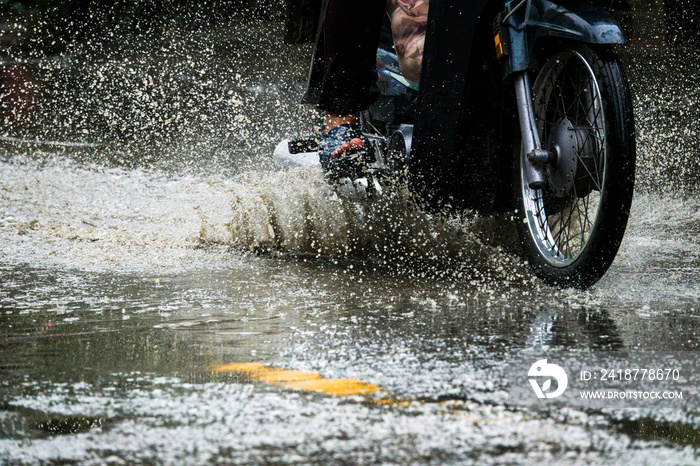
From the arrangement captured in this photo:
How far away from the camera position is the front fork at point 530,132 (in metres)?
3.10

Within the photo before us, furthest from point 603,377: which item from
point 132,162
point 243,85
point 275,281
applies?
point 243,85

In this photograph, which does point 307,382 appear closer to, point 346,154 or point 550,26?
point 550,26

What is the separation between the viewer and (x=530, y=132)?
122 inches

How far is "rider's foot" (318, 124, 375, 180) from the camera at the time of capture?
3.88 meters

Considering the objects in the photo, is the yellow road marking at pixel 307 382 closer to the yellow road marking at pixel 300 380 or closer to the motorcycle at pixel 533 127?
the yellow road marking at pixel 300 380

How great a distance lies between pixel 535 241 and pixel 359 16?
1139mm

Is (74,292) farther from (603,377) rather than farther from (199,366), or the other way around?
(603,377)

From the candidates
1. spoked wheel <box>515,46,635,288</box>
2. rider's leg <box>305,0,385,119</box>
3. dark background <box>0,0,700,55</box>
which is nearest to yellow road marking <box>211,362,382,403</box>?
spoked wheel <box>515,46,635,288</box>

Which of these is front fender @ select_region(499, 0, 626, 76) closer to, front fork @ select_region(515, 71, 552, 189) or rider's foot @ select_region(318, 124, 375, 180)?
front fork @ select_region(515, 71, 552, 189)

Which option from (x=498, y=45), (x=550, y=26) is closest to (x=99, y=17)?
(x=498, y=45)

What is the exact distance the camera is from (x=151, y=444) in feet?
5.69

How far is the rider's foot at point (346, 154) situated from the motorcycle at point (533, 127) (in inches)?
9.2

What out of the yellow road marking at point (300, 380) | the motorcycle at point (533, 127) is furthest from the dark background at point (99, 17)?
the yellow road marking at point (300, 380)

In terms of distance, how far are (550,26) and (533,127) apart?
318 millimetres
